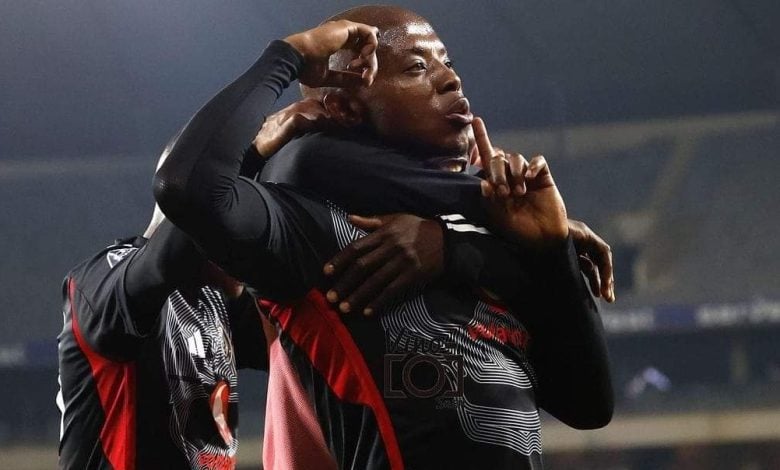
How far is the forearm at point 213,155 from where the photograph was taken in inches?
32.8

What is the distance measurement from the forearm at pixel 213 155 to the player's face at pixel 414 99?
0.49ft

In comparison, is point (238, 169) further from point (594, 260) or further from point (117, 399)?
point (117, 399)

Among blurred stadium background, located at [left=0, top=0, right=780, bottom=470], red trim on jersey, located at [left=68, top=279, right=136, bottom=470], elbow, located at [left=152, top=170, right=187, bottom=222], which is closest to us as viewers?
elbow, located at [left=152, top=170, right=187, bottom=222]

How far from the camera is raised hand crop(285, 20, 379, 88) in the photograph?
3.09ft

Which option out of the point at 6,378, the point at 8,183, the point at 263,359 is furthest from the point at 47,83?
the point at 263,359

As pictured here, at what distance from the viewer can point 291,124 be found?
1064mm

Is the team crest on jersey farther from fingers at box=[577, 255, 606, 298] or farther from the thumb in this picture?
fingers at box=[577, 255, 606, 298]

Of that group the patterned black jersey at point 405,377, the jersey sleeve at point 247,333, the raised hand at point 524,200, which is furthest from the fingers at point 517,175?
the jersey sleeve at point 247,333

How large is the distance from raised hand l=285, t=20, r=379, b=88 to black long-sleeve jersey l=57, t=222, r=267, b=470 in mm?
344

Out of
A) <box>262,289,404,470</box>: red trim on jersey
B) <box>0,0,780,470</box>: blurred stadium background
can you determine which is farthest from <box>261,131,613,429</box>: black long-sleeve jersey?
<box>0,0,780,470</box>: blurred stadium background

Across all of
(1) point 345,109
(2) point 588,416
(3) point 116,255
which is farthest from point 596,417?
(3) point 116,255

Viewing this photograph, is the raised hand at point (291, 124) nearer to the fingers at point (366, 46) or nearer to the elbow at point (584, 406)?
the fingers at point (366, 46)

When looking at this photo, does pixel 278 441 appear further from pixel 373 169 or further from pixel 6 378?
pixel 6 378

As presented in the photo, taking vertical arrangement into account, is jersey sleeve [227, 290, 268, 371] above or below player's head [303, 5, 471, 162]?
below
